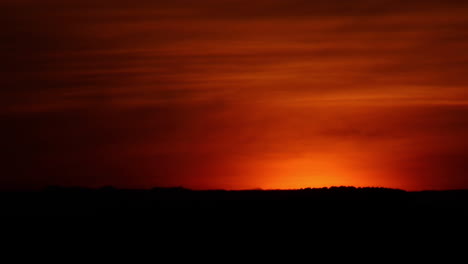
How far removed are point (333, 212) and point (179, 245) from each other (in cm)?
355

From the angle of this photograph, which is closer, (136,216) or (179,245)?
(179,245)

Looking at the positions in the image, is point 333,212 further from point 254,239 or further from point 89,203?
point 89,203

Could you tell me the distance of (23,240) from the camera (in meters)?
18.7

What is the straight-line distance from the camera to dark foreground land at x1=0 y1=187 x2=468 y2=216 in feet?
68.0

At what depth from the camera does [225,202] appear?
2141 centimetres

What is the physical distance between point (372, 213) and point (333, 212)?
85cm

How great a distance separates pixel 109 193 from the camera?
23453 millimetres

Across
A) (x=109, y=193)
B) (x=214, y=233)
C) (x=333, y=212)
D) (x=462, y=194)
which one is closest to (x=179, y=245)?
(x=214, y=233)

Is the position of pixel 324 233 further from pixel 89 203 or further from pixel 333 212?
pixel 89 203

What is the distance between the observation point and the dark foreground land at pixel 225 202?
2073 centimetres

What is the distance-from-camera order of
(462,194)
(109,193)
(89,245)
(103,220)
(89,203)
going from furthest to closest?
(462,194), (109,193), (89,203), (103,220), (89,245)

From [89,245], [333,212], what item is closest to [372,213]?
[333,212]

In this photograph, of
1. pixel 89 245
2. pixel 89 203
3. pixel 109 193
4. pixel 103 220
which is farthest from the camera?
pixel 109 193

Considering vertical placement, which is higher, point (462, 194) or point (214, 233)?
point (462, 194)
